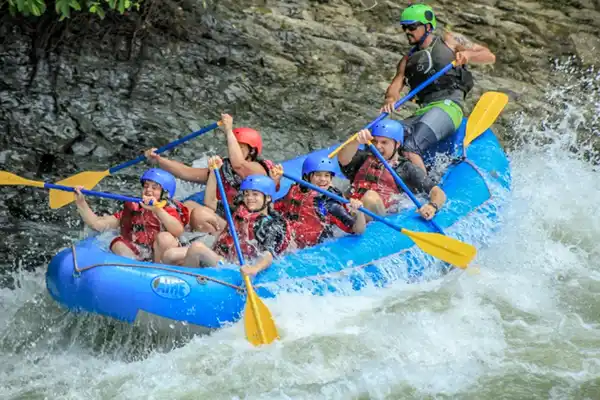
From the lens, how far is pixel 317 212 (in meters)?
5.70

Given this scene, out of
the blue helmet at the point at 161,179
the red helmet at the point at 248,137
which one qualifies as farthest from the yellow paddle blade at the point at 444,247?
the blue helmet at the point at 161,179

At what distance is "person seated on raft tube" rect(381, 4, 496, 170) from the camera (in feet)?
22.5

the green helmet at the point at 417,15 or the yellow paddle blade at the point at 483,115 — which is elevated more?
the green helmet at the point at 417,15

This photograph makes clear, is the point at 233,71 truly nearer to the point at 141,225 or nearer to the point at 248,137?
the point at 248,137

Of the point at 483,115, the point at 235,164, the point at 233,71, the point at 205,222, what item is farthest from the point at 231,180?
the point at 233,71

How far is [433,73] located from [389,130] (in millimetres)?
1040

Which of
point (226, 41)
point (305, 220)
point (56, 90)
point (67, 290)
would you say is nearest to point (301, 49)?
point (226, 41)

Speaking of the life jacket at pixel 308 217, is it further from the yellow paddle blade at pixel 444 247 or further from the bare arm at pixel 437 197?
the bare arm at pixel 437 197

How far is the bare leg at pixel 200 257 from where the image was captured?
5234 millimetres

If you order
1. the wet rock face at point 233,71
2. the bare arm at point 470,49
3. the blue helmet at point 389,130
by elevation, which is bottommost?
the wet rock face at point 233,71

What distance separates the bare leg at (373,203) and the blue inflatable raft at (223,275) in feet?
0.26

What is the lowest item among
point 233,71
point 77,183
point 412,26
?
point 233,71

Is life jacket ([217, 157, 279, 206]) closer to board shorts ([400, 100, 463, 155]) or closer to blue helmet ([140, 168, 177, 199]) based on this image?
blue helmet ([140, 168, 177, 199])

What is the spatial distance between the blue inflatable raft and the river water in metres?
0.09
